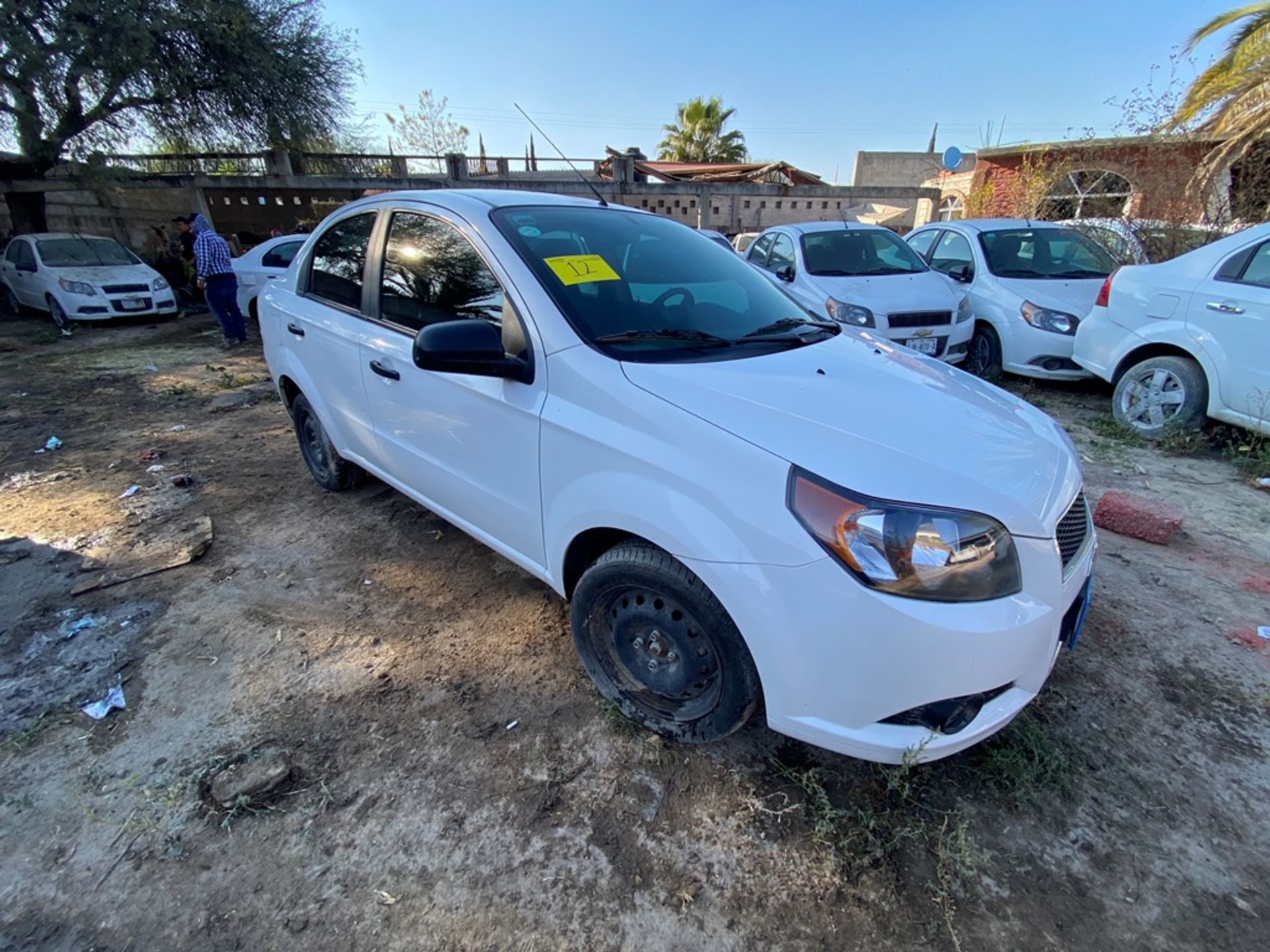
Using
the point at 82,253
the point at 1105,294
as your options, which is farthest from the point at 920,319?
the point at 82,253

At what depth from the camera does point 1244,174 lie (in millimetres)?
7926

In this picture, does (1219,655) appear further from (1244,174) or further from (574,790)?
(1244,174)

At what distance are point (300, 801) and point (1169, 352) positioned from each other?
19.6 ft

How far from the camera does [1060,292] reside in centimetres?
593

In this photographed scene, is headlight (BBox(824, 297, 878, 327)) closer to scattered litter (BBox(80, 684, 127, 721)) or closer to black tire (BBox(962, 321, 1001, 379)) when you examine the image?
black tire (BBox(962, 321, 1001, 379))

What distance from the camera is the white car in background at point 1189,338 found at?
4023 mm

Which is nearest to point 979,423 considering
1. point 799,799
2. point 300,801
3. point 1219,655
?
point 799,799

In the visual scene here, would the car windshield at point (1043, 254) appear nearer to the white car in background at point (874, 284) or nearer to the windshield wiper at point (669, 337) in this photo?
the white car in background at point (874, 284)

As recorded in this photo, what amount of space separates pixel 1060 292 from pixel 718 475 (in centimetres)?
596

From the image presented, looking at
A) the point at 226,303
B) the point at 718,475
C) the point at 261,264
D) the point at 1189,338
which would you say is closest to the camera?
the point at 718,475

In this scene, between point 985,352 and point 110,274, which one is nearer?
point 985,352

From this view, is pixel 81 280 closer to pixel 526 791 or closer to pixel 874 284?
pixel 874 284

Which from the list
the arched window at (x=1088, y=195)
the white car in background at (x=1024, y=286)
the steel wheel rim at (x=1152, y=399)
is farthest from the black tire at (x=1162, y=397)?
the arched window at (x=1088, y=195)

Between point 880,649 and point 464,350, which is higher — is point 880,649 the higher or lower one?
the lower one
